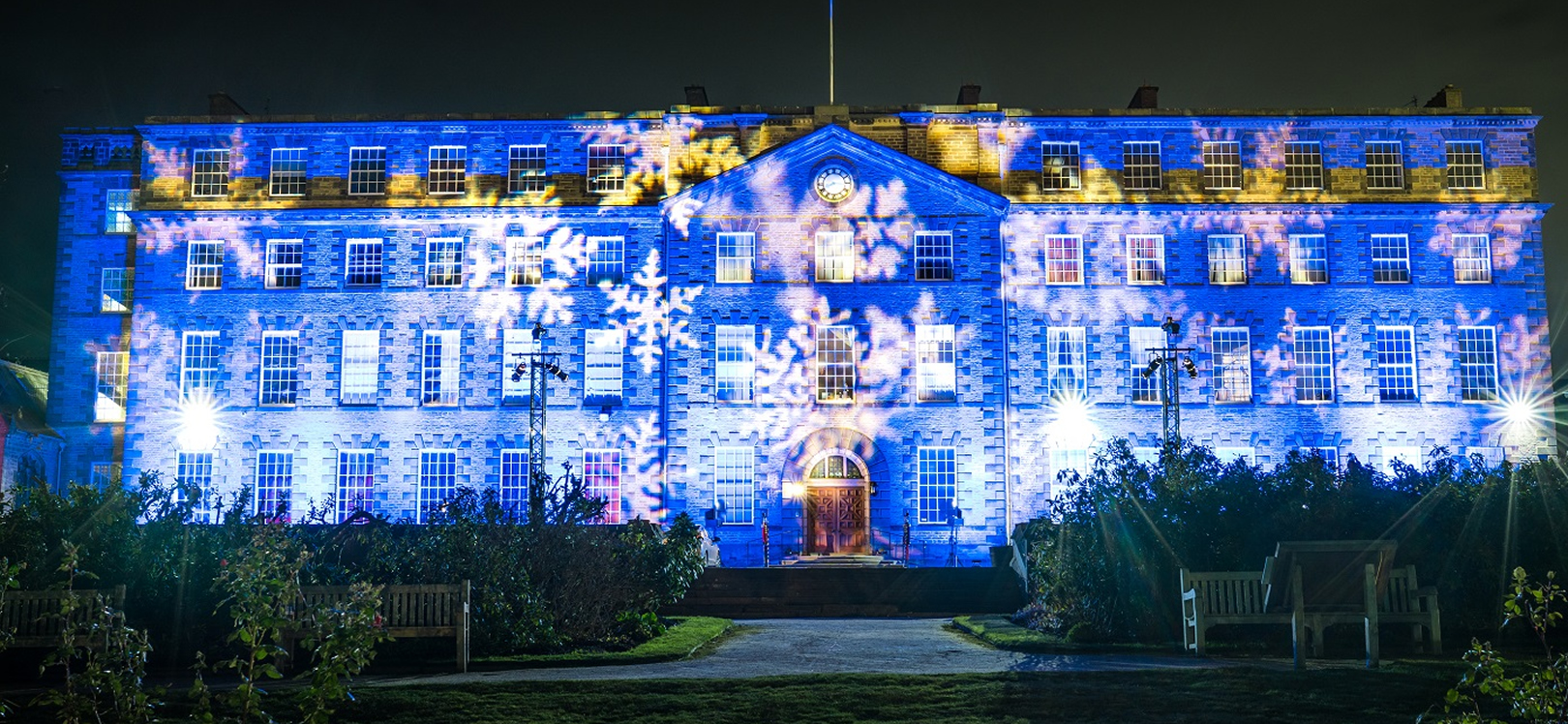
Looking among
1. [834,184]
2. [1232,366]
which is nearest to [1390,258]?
[1232,366]

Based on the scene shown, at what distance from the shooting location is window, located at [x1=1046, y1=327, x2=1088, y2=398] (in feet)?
134

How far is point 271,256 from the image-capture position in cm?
4241

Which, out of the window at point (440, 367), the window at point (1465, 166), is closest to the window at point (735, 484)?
the window at point (440, 367)

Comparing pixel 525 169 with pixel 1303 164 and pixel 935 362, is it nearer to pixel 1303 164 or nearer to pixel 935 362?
pixel 935 362

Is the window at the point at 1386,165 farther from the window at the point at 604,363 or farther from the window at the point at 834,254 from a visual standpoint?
the window at the point at 604,363

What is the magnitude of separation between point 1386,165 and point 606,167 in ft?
73.8

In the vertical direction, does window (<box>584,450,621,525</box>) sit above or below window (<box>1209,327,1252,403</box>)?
below

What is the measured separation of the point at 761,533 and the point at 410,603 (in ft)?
72.6

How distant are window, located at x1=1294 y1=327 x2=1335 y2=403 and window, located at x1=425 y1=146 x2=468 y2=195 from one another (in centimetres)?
2430

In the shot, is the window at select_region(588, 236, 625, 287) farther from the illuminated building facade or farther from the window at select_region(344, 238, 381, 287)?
the window at select_region(344, 238, 381, 287)

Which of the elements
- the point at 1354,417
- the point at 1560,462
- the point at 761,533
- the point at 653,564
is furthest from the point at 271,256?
the point at 1560,462

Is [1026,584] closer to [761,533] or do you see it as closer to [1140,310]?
[761,533]

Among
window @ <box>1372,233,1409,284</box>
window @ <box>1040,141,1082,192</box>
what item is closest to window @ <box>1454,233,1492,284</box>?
window @ <box>1372,233,1409,284</box>

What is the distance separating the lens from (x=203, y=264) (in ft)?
139
